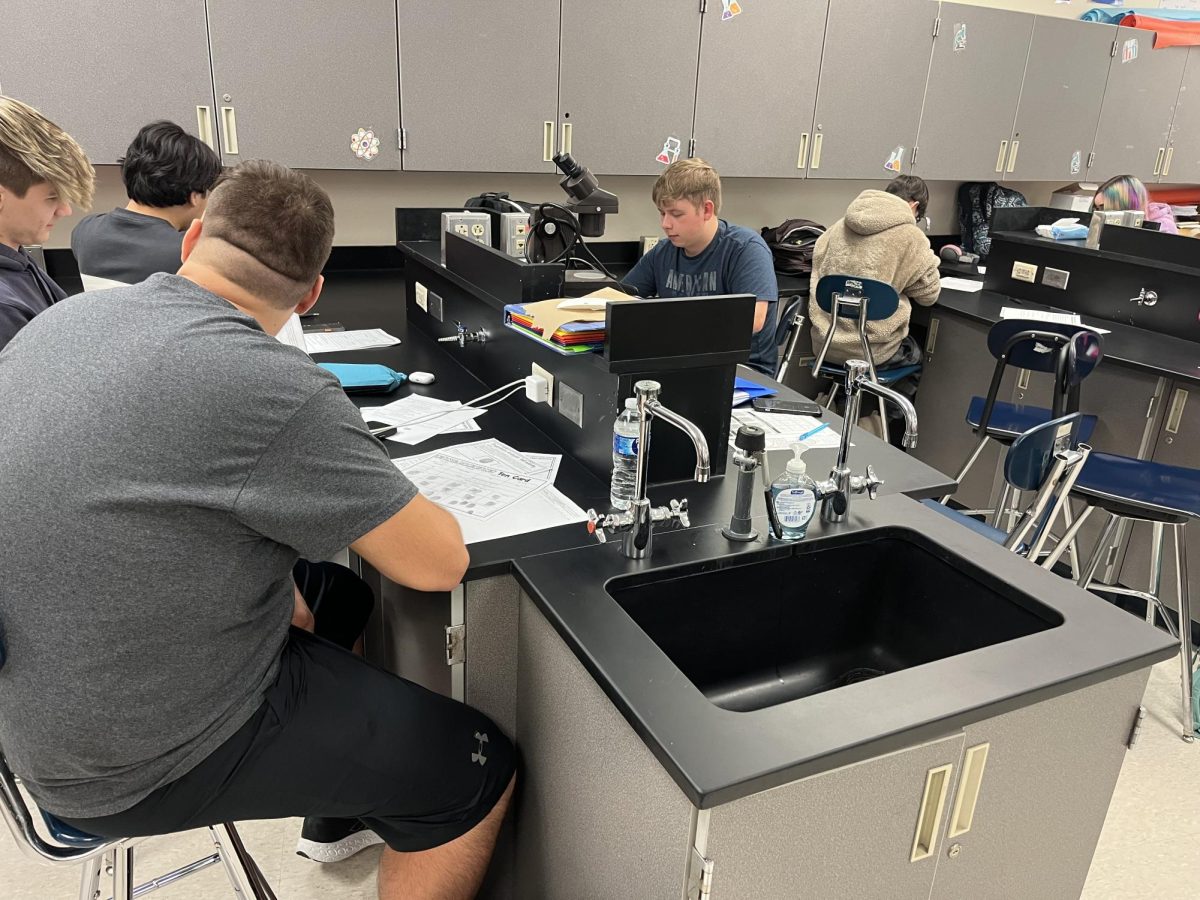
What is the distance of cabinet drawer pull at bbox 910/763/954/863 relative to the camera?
1089 mm

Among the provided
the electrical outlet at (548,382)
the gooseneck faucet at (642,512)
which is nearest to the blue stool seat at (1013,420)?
the electrical outlet at (548,382)

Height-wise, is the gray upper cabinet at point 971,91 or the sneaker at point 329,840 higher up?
the gray upper cabinet at point 971,91

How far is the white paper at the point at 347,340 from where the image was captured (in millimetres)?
2510

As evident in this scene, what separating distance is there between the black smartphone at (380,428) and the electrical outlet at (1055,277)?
2801 mm

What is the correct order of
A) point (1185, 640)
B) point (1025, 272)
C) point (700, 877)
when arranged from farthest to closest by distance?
point (1025, 272) < point (1185, 640) < point (700, 877)

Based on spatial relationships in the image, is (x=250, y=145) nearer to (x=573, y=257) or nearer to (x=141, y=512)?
(x=573, y=257)

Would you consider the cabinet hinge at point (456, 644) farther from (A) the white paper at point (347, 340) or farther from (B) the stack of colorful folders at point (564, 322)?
(A) the white paper at point (347, 340)

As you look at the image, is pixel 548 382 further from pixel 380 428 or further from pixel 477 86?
pixel 477 86

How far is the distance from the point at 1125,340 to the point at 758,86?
176cm

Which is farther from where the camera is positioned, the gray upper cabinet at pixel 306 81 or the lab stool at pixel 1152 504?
the gray upper cabinet at pixel 306 81

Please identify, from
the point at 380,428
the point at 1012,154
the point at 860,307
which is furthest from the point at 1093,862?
the point at 1012,154

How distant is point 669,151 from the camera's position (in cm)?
366

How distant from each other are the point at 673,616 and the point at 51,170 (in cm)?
147

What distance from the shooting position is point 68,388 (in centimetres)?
101
